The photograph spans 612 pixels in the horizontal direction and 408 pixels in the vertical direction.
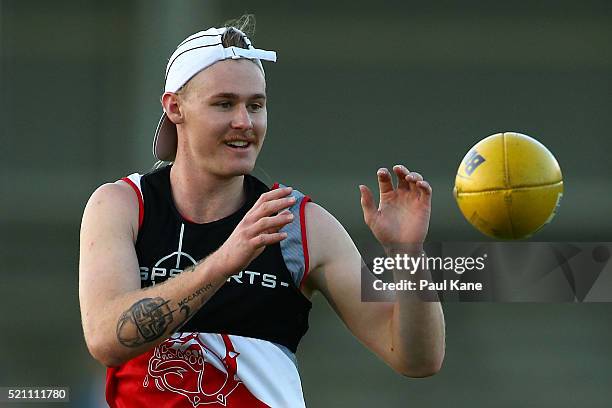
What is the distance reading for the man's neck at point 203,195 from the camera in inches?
154

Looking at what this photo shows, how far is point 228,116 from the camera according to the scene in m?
3.78

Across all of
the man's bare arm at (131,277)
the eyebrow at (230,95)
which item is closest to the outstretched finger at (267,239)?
the man's bare arm at (131,277)

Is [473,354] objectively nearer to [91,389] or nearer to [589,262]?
[589,262]

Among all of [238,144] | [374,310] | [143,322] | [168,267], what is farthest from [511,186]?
[143,322]

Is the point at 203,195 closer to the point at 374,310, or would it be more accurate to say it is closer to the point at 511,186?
the point at 374,310

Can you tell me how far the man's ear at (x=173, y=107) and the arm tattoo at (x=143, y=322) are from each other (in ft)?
2.56

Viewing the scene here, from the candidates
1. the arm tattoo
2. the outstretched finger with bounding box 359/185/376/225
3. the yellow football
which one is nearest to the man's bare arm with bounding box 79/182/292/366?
the arm tattoo

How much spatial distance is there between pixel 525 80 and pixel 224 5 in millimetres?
2169

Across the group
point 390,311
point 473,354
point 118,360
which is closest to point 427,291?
point 390,311

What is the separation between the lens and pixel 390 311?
12.2ft

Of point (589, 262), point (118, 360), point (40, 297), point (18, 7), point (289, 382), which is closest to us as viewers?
point (118, 360)

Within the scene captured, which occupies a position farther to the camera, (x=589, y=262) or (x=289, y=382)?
(x=589, y=262)

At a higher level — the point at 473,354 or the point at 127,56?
the point at 127,56

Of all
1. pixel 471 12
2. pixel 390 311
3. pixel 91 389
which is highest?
pixel 471 12
